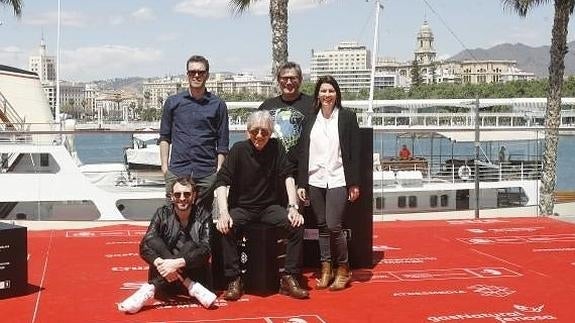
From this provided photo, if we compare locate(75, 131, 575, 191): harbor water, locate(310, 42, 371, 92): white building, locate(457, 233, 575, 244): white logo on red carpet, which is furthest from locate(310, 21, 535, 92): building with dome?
locate(457, 233, 575, 244): white logo on red carpet

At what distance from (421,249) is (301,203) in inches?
90.6

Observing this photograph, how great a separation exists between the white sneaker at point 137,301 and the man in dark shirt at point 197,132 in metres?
0.80

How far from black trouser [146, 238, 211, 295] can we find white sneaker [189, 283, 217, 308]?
11 cm

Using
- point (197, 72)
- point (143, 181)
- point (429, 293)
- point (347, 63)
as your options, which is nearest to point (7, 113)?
point (143, 181)

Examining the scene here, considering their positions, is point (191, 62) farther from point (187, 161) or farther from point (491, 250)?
point (491, 250)

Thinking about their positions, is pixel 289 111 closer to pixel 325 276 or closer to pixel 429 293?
pixel 325 276

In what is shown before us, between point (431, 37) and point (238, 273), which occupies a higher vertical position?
point (431, 37)

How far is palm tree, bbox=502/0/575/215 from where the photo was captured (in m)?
15.2

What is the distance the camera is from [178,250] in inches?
201

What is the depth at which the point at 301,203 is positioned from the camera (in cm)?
562

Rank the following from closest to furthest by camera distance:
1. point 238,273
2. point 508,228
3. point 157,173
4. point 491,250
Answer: point 238,273 < point 491,250 < point 508,228 < point 157,173

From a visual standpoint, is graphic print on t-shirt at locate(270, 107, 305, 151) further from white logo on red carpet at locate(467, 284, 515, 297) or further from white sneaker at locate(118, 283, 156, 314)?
white logo on red carpet at locate(467, 284, 515, 297)

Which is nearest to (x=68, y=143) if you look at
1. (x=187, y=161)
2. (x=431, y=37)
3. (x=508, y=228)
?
(x=508, y=228)

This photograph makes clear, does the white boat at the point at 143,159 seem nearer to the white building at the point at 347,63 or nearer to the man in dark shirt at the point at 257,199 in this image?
the man in dark shirt at the point at 257,199
